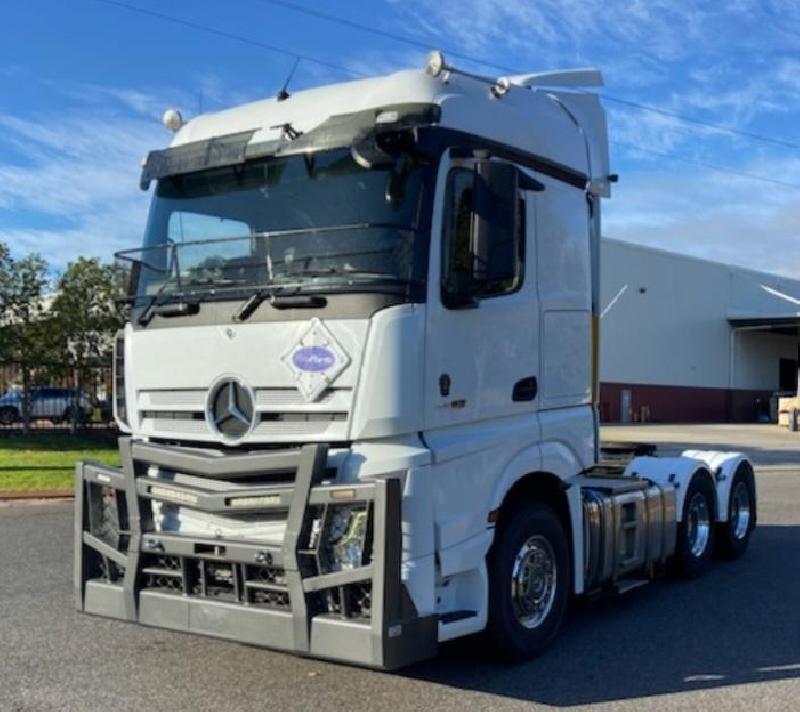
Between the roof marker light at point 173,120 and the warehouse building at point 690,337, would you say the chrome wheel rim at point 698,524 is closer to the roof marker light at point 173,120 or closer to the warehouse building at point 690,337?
the roof marker light at point 173,120

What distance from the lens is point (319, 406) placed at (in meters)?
5.00

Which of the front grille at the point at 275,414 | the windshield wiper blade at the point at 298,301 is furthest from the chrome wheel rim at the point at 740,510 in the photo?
the windshield wiper blade at the point at 298,301

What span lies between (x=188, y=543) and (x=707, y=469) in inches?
229

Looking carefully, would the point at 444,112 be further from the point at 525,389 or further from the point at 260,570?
the point at 260,570

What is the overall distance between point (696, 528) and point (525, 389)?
3.92 m

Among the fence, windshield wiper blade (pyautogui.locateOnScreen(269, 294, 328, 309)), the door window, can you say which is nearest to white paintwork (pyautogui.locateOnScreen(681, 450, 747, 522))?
the door window

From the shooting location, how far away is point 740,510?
32.4 feet

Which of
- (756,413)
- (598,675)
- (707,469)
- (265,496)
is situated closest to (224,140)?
(265,496)

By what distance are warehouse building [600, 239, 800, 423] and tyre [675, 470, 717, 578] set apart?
33545mm

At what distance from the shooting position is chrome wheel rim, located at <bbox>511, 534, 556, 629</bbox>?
5.80m

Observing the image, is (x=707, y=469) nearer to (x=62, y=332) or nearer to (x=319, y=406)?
(x=319, y=406)

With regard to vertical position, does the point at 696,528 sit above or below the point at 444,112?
below

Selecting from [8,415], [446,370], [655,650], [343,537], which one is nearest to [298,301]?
[446,370]

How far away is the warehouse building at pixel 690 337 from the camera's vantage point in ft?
148
